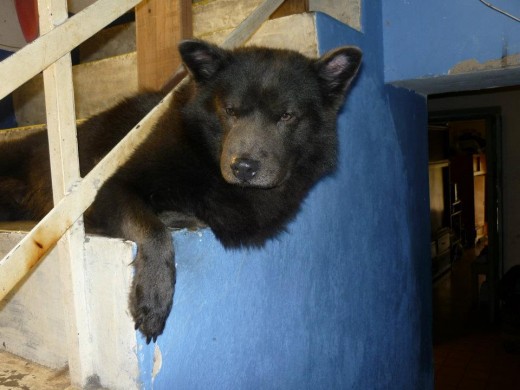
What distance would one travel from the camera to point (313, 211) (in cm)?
238

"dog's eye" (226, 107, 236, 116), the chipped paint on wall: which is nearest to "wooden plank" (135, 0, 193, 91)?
"dog's eye" (226, 107, 236, 116)

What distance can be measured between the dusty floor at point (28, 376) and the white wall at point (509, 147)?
18.2 feet

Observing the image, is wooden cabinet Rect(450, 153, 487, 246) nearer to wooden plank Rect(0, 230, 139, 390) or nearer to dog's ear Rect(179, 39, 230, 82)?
dog's ear Rect(179, 39, 230, 82)

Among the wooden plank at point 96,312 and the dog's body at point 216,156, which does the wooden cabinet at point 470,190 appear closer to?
the dog's body at point 216,156

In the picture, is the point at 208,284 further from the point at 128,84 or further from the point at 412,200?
the point at 412,200

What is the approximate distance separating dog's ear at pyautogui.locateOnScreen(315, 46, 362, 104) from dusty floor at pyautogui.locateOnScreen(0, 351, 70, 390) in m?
1.56

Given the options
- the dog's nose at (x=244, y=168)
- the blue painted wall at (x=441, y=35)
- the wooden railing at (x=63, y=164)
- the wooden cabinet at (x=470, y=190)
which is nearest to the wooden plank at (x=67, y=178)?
the wooden railing at (x=63, y=164)

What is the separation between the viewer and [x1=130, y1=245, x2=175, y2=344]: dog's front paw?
4.37ft

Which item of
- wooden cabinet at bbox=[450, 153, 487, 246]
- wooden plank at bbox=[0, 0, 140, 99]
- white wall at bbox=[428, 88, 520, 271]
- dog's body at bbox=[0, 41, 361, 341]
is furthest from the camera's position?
wooden cabinet at bbox=[450, 153, 487, 246]

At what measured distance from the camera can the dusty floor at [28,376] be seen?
60.5 inches

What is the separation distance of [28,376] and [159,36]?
60.8 inches

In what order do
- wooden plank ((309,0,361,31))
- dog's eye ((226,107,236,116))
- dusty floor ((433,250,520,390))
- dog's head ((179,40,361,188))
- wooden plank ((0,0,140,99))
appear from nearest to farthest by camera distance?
wooden plank ((0,0,140,99)), dog's head ((179,40,361,188)), dog's eye ((226,107,236,116)), wooden plank ((309,0,361,31)), dusty floor ((433,250,520,390))

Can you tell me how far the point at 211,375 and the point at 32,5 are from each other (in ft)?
12.7

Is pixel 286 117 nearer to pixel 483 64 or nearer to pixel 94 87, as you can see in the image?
pixel 483 64
